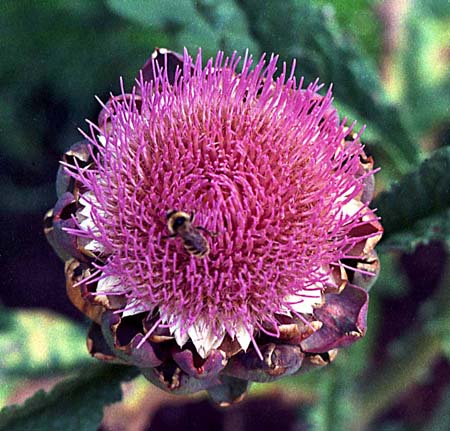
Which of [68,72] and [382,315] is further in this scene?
[382,315]

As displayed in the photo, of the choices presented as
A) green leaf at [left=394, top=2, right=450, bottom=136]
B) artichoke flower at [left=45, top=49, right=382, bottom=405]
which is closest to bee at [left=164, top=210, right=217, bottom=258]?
artichoke flower at [left=45, top=49, right=382, bottom=405]

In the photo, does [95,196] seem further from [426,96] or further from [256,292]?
[426,96]

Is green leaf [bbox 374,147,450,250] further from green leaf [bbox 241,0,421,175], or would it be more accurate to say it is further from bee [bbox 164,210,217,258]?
bee [bbox 164,210,217,258]

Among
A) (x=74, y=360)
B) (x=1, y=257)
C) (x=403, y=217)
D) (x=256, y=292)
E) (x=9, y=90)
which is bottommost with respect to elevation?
(x=1, y=257)

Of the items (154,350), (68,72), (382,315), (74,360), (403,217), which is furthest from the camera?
(382,315)

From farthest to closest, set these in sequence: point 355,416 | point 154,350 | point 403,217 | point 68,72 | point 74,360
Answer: point 68,72 → point 355,416 → point 74,360 → point 403,217 → point 154,350

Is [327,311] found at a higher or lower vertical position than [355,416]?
higher

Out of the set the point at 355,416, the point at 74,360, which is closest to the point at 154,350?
the point at 74,360
